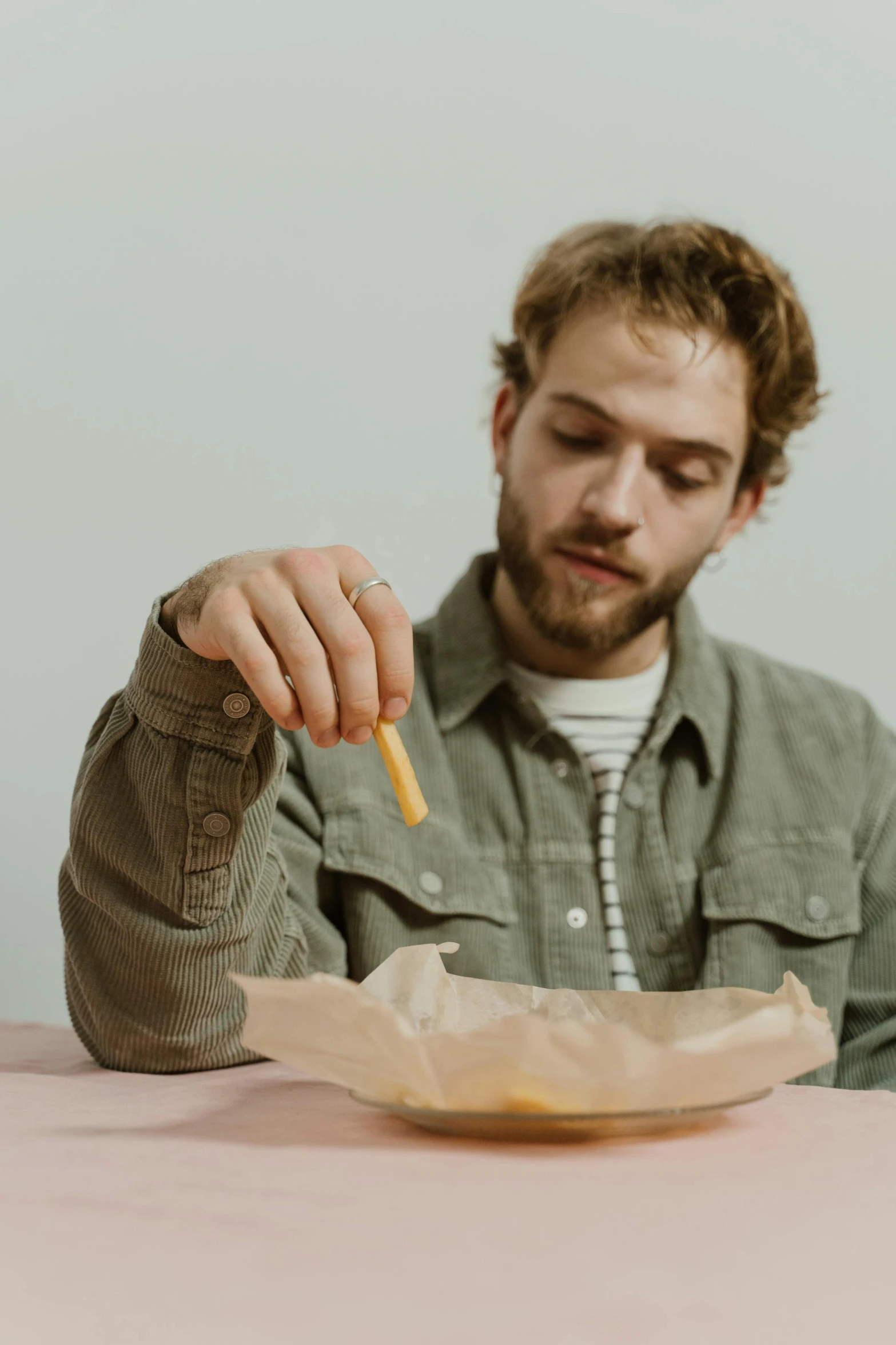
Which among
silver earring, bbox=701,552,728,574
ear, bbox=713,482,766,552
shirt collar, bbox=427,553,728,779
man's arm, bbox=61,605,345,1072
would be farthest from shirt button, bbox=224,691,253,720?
silver earring, bbox=701,552,728,574

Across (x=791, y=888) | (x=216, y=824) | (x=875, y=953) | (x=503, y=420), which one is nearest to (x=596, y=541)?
(x=503, y=420)

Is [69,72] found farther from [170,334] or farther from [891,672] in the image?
[891,672]

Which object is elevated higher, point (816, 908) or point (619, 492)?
point (619, 492)

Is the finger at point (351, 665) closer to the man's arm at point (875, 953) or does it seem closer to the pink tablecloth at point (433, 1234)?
the pink tablecloth at point (433, 1234)

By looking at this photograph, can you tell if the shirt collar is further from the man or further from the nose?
the nose

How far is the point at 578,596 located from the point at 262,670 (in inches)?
23.5

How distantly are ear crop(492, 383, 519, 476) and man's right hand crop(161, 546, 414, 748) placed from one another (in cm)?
71

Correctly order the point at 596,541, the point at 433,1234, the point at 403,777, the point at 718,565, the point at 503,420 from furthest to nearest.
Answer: the point at 718,565 < the point at 503,420 < the point at 596,541 < the point at 403,777 < the point at 433,1234

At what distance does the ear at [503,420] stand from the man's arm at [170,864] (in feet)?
2.16

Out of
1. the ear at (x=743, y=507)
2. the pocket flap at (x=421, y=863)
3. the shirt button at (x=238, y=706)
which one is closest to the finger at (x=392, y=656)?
the shirt button at (x=238, y=706)

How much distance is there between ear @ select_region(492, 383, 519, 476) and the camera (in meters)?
1.35

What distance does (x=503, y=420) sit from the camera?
4.49ft

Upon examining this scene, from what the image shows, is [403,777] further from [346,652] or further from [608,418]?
[608,418]

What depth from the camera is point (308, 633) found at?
2.05 feet
